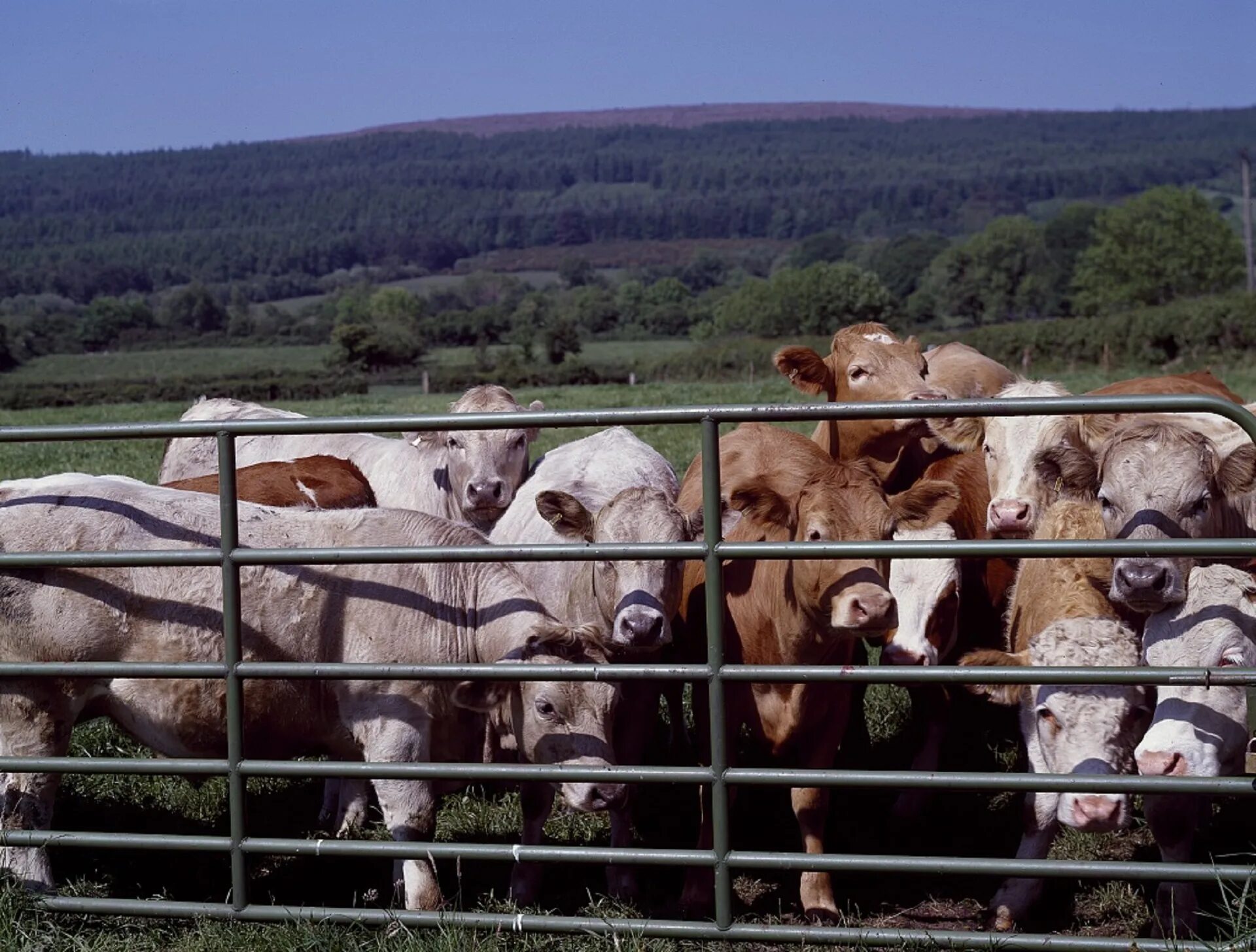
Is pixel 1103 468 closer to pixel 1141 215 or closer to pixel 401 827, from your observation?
pixel 401 827

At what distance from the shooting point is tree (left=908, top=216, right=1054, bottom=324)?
134 metres

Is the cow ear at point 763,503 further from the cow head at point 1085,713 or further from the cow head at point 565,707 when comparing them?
the cow head at point 1085,713

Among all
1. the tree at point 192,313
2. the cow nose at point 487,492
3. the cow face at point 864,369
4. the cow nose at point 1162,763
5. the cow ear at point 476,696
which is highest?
the tree at point 192,313

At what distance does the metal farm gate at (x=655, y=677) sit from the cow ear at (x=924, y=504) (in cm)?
98

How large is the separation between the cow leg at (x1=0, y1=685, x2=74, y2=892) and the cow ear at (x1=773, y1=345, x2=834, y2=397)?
3911 mm

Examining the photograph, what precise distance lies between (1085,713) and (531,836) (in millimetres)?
2019

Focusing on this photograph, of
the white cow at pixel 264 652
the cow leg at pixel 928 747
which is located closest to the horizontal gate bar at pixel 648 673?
the white cow at pixel 264 652

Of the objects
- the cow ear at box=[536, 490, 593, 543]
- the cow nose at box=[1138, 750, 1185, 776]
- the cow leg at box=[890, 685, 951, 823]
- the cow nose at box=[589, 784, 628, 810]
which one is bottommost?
the cow leg at box=[890, 685, 951, 823]

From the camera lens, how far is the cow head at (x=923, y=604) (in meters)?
5.03

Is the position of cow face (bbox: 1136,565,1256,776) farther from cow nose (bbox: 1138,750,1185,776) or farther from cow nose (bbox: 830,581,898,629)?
cow nose (bbox: 830,581,898,629)

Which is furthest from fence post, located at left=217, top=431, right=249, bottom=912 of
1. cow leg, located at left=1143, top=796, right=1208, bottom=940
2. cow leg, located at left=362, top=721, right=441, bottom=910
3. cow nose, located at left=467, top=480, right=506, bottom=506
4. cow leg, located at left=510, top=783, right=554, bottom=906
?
cow nose, located at left=467, top=480, right=506, bottom=506

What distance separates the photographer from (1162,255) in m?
118

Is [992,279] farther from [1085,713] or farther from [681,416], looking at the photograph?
[681,416]

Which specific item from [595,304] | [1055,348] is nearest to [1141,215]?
[595,304]
